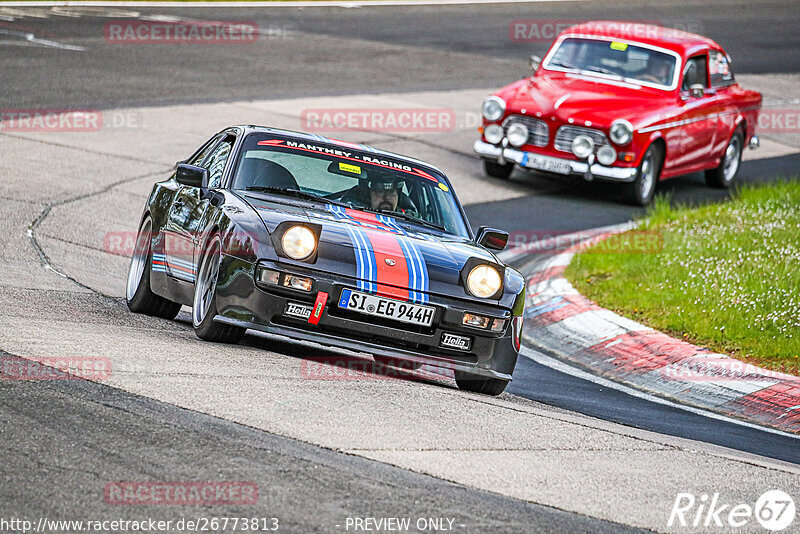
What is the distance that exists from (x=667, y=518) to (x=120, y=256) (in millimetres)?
7227

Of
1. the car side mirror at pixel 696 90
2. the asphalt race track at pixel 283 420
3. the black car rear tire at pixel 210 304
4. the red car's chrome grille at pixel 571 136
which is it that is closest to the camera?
the asphalt race track at pixel 283 420

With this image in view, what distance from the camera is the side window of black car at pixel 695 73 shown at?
52.9ft

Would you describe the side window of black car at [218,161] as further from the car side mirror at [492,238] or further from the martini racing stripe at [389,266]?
the car side mirror at [492,238]

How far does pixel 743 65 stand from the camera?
28688 mm

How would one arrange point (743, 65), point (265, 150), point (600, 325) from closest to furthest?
point (265, 150)
point (600, 325)
point (743, 65)

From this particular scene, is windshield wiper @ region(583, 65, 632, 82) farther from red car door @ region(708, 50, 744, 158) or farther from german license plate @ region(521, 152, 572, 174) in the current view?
german license plate @ region(521, 152, 572, 174)

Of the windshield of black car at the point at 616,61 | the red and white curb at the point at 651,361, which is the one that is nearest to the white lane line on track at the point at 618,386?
the red and white curb at the point at 651,361

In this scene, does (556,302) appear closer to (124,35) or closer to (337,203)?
(337,203)

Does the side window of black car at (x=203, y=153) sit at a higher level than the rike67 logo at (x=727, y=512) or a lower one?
higher

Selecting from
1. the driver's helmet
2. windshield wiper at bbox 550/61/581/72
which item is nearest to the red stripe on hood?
the driver's helmet

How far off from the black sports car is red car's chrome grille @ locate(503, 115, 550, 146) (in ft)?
23.9

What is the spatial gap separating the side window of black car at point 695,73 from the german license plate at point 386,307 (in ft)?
33.0

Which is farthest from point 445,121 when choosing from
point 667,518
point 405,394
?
point 667,518

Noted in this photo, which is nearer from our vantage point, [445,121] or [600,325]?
[600,325]
